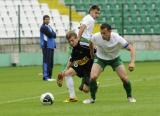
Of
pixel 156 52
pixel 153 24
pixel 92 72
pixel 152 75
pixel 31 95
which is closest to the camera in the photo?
pixel 92 72

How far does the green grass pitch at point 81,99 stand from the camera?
13109 millimetres

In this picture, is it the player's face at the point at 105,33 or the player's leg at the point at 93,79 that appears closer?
the player's face at the point at 105,33

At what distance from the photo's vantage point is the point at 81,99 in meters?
16.5

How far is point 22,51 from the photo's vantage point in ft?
118

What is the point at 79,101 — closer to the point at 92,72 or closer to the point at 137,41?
the point at 92,72

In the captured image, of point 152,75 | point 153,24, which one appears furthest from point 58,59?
point 152,75

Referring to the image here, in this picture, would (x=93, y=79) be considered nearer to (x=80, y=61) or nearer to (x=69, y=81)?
(x=69, y=81)

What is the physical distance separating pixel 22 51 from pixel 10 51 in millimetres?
684

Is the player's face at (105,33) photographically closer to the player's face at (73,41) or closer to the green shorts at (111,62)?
the green shorts at (111,62)

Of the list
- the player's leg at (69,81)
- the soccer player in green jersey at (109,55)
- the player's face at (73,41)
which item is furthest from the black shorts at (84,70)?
the soccer player in green jersey at (109,55)

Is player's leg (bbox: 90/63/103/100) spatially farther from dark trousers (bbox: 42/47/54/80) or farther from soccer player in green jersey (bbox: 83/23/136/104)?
dark trousers (bbox: 42/47/54/80)

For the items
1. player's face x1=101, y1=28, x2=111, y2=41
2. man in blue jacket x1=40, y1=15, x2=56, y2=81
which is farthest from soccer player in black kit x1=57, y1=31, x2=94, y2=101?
man in blue jacket x1=40, y1=15, x2=56, y2=81

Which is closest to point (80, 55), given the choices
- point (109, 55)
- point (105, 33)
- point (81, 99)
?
point (81, 99)

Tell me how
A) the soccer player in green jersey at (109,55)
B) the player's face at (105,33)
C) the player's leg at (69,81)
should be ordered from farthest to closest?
1. the player's leg at (69,81)
2. the soccer player in green jersey at (109,55)
3. the player's face at (105,33)
